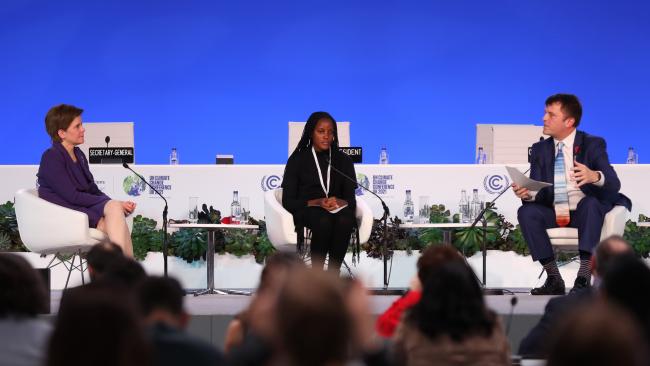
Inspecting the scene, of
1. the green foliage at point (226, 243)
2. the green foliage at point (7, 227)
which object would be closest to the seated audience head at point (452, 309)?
the green foliage at point (226, 243)

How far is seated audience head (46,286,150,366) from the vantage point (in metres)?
1.44

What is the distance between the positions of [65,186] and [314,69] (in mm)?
5175

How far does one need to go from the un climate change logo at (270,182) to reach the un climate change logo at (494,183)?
56.3 inches

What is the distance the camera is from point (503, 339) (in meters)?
2.37

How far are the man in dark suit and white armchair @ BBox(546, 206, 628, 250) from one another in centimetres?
4

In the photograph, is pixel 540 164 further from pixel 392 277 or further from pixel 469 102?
pixel 469 102

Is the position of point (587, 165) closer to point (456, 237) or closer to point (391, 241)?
point (456, 237)

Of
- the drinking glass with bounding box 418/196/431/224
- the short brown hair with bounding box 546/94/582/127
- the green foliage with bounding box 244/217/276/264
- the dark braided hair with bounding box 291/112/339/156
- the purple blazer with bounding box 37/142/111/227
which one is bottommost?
the green foliage with bounding box 244/217/276/264

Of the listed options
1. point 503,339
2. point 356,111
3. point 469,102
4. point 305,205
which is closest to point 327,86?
point 356,111

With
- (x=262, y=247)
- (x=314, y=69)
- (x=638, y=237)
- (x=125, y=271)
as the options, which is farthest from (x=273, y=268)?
(x=314, y=69)

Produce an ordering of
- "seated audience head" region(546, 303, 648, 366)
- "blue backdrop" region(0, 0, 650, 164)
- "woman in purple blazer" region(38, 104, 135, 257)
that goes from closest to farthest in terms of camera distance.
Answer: "seated audience head" region(546, 303, 648, 366) < "woman in purple blazer" region(38, 104, 135, 257) < "blue backdrop" region(0, 0, 650, 164)

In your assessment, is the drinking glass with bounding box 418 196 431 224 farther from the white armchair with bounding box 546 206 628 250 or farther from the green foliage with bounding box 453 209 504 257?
the white armchair with bounding box 546 206 628 250

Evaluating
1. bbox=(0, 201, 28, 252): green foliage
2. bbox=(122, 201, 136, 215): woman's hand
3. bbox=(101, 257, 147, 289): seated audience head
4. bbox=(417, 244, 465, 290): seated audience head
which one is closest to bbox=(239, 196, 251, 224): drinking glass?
bbox=(122, 201, 136, 215): woman's hand

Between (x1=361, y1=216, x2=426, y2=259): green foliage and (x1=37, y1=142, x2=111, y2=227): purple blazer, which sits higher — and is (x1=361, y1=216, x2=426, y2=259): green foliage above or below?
below
